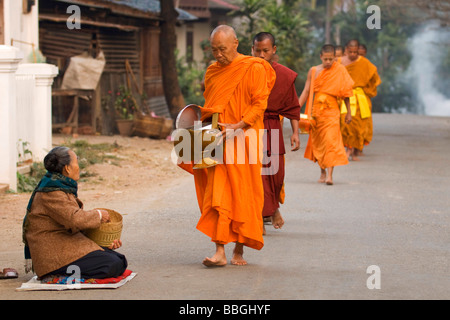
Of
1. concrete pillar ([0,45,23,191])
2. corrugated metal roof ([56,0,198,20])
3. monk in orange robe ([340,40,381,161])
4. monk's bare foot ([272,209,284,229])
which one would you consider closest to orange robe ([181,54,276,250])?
monk's bare foot ([272,209,284,229])

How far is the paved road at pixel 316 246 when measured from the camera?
603 cm

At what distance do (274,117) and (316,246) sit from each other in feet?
4.66

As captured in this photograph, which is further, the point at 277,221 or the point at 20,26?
the point at 20,26

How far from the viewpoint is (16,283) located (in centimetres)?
628

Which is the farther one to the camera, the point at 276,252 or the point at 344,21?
the point at 344,21

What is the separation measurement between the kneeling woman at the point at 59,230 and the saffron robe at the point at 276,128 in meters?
2.67

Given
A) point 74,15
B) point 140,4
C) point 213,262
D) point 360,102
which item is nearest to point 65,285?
point 213,262

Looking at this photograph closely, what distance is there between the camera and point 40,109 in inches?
517

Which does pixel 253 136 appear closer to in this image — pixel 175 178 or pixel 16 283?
pixel 16 283

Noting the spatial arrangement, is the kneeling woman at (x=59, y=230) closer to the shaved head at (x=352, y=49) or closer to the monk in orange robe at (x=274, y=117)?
the monk in orange robe at (x=274, y=117)

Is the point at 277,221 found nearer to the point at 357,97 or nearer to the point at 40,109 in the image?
the point at 40,109
